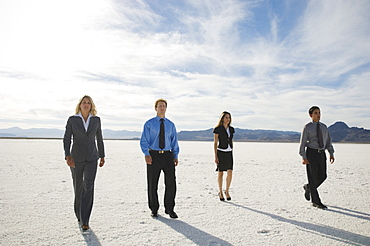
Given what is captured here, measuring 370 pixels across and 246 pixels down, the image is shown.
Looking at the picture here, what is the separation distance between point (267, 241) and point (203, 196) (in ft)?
9.08

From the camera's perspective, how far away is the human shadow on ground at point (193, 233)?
3639 millimetres

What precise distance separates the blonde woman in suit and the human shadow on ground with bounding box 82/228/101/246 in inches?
5.7

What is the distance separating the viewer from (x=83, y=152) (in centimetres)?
409

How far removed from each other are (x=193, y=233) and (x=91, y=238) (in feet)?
4.53

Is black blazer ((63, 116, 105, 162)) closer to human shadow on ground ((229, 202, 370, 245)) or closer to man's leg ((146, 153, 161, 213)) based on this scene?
man's leg ((146, 153, 161, 213))

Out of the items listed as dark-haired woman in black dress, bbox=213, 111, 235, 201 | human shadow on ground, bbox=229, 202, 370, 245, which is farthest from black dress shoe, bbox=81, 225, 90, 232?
human shadow on ground, bbox=229, 202, 370, 245

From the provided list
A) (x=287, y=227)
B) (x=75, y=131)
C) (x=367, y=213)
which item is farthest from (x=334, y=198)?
(x=75, y=131)

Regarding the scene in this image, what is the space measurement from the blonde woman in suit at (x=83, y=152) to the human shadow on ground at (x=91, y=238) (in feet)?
0.47

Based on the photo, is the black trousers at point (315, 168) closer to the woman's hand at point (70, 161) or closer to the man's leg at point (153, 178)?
the man's leg at point (153, 178)

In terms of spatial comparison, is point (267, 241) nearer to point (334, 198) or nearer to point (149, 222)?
point (149, 222)

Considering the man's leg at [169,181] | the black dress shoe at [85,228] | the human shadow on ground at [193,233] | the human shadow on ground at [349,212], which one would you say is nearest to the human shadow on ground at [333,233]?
the human shadow on ground at [349,212]

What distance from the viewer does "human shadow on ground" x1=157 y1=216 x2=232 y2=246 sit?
3.64 meters

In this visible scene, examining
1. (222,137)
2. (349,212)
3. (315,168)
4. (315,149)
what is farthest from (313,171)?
(222,137)

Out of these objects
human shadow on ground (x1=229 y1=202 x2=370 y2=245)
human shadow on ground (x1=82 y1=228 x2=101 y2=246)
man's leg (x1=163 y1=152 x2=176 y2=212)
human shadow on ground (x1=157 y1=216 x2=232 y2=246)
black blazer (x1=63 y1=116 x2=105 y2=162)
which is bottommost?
human shadow on ground (x1=157 y1=216 x2=232 y2=246)
